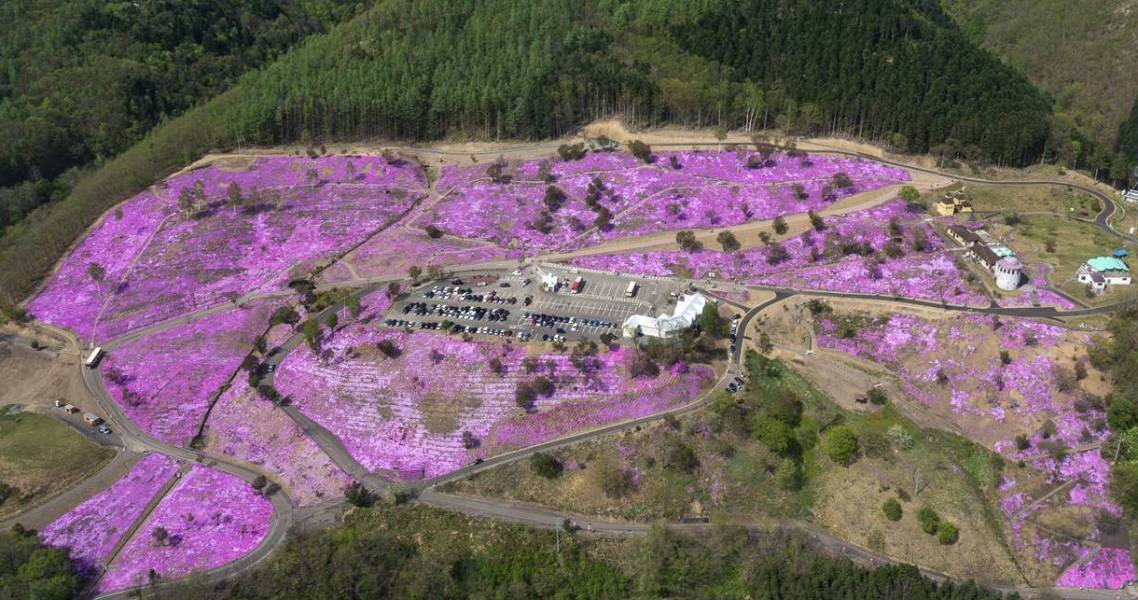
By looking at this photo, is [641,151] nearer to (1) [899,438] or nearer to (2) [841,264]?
(2) [841,264]

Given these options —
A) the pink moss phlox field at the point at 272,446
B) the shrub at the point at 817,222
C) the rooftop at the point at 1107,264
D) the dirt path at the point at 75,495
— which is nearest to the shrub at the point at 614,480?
the pink moss phlox field at the point at 272,446

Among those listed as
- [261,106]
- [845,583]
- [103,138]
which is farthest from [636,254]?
[103,138]

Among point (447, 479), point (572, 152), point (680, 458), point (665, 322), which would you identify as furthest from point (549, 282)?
point (680, 458)

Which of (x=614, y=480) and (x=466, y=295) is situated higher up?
(x=466, y=295)

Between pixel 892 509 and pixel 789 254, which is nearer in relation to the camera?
pixel 892 509

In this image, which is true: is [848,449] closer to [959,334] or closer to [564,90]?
[959,334]

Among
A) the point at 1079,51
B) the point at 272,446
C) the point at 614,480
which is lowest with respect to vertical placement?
the point at 272,446
